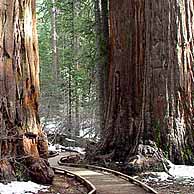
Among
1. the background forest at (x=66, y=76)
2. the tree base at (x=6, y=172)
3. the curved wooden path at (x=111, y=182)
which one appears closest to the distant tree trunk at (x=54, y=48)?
the background forest at (x=66, y=76)

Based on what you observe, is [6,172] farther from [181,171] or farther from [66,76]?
[66,76]

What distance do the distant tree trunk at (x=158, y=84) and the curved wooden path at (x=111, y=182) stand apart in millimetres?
844

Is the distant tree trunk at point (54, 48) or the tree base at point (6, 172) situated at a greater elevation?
the distant tree trunk at point (54, 48)

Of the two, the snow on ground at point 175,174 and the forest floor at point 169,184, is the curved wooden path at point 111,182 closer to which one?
the forest floor at point 169,184

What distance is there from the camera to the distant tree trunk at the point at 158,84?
395 inches

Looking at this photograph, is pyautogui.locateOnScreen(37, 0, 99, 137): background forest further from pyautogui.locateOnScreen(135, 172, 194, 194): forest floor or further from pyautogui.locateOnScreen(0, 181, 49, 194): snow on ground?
pyautogui.locateOnScreen(0, 181, 49, 194): snow on ground

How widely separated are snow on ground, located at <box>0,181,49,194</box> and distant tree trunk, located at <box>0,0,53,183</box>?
0.71 ft

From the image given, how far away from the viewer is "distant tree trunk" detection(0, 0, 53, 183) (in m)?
7.83

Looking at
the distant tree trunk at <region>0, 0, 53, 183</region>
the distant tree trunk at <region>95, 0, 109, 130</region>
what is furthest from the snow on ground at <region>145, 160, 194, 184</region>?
the distant tree trunk at <region>95, 0, 109, 130</region>

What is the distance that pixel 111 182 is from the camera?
842 centimetres

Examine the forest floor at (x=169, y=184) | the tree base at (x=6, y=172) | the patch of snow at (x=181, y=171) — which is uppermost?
the tree base at (x=6, y=172)

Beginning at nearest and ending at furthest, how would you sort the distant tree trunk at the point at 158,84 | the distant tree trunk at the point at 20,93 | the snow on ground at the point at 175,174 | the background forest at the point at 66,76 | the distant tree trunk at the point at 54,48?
the distant tree trunk at the point at 20,93 < the snow on ground at the point at 175,174 < the distant tree trunk at the point at 158,84 < the background forest at the point at 66,76 < the distant tree trunk at the point at 54,48

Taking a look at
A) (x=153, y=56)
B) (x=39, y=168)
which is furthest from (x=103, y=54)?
(x=39, y=168)

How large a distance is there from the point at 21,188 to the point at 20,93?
1760 mm
